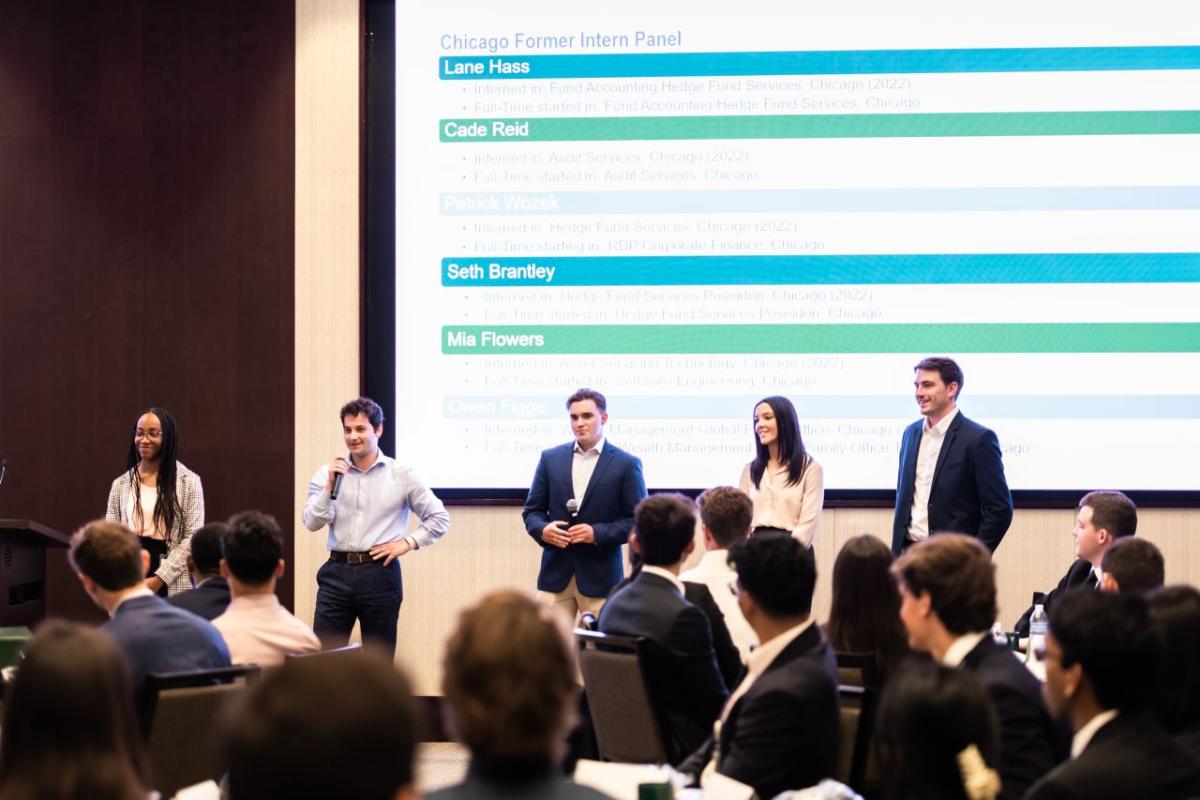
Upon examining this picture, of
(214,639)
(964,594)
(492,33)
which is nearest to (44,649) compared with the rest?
(214,639)

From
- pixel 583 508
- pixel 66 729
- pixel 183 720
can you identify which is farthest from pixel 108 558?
pixel 583 508

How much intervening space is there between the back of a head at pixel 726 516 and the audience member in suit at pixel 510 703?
2542 mm

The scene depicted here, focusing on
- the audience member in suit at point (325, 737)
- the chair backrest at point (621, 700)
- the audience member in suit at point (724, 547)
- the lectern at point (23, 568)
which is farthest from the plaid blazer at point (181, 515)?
the audience member in suit at point (325, 737)

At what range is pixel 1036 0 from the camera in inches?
235

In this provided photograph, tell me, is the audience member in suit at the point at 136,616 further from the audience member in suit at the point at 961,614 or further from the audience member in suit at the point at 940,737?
the audience member in suit at the point at 940,737

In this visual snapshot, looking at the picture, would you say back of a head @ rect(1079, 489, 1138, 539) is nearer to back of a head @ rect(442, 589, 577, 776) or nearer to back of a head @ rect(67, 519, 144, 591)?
back of a head @ rect(67, 519, 144, 591)

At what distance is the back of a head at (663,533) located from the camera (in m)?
3.56

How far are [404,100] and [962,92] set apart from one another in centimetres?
269

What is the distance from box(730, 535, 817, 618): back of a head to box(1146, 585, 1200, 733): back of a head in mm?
741

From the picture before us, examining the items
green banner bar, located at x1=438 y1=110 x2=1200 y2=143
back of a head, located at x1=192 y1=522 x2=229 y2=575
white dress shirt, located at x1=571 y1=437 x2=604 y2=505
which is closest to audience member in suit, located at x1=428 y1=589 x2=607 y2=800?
back of a head, located at x1=192 y1=522 x2=229 y2=575

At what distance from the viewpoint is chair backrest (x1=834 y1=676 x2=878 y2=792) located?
2957 millimetres

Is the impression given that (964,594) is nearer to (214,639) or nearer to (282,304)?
(214,639)

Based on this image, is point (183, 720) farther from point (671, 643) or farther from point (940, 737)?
point (940, 737)

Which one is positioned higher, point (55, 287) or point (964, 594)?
point (55, 287)
